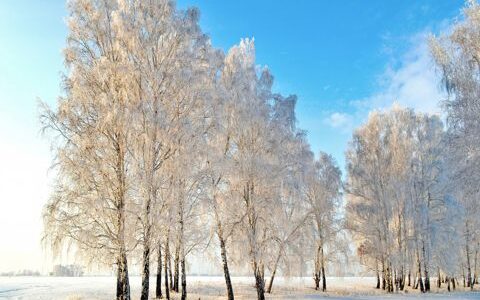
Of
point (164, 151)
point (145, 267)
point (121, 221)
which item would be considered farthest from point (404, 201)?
point (121, 221)

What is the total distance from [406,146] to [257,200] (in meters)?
18.7

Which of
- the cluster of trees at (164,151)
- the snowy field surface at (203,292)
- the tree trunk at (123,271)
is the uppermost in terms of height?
the cluster of trees at (164,151)

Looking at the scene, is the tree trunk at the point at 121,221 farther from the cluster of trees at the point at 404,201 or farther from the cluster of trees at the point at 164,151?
the cluster of trees at the point at 404,201

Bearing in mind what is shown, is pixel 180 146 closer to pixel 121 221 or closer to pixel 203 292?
pixel 121 221

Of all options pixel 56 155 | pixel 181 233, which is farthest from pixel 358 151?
pixel 56 155

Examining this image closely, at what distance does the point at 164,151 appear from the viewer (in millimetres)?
14938

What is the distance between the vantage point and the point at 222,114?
64.5 ft

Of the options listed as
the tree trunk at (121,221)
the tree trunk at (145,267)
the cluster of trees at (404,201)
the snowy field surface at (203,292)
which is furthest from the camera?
the cluster of trees at (404,201)

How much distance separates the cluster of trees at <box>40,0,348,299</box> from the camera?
13.3 metres

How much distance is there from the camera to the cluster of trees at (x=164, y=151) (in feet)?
43.6

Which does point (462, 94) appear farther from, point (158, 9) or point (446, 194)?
point (446, 194)

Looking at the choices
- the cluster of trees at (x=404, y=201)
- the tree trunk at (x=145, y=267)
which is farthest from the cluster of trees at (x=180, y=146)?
the cluster of trees at (x=404, y=201)

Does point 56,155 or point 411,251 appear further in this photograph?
point 411,251

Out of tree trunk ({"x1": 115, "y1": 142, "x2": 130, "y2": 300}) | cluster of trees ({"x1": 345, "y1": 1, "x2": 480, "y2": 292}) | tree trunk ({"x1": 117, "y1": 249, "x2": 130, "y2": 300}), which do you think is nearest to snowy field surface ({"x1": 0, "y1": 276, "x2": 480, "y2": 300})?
cluster of trees ({"x1": 345, "y1": 1, "x2": 480, "y2": 292})
